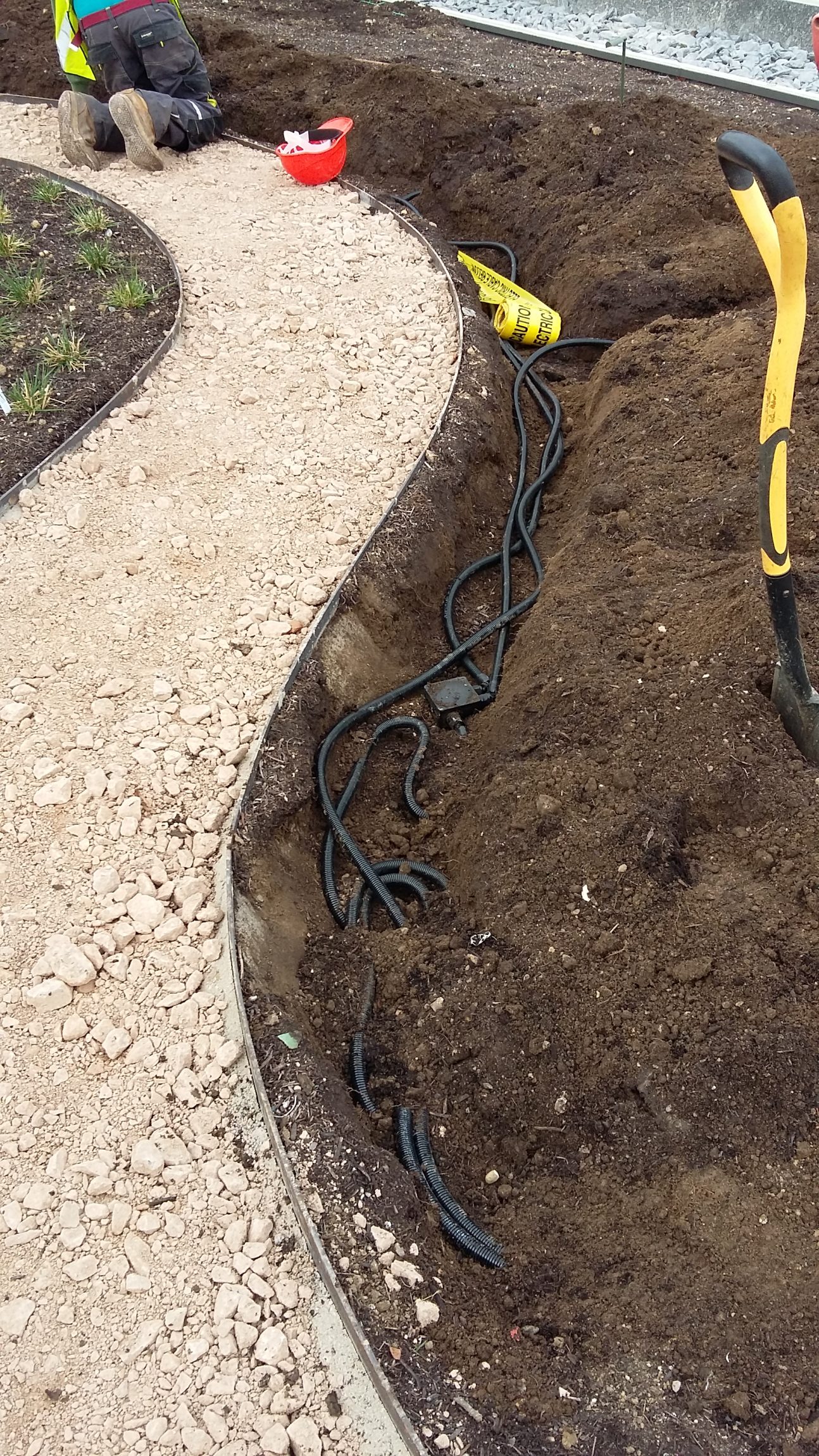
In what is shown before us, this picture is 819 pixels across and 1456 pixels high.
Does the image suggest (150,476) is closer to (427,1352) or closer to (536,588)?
(536,588)

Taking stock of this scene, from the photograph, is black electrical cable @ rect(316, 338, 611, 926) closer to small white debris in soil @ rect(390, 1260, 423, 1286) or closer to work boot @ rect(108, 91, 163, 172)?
small white debris in soil @ rect(390, 1260, 423, 1286)

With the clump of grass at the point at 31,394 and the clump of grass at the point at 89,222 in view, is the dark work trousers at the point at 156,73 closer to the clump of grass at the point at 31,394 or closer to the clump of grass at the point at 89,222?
the clump of grass at the point at 89,222

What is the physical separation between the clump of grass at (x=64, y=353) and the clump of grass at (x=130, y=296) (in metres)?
0.38

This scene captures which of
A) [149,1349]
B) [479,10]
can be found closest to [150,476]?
[149,1349]

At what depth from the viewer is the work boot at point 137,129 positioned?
6.02 m

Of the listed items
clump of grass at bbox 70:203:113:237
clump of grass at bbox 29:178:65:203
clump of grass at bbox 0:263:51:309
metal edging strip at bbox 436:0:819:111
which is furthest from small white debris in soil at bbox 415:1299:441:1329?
metal edging strip at bbox 436:0:819:111

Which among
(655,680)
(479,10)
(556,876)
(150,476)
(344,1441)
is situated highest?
(479,10)

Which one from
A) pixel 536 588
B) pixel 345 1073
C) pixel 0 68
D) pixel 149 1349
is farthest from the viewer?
pixel 0 68

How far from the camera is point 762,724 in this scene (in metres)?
2.73

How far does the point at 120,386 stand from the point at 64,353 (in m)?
0.38

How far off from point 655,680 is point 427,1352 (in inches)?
78.1

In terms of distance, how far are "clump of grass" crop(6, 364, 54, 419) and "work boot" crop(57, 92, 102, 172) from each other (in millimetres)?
2969

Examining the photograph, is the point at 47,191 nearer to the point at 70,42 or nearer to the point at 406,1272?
the point at 70,42

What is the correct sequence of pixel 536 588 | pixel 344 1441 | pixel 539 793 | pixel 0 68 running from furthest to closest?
pixel 0 68 < pixel 536 588 < pixel 539 793 < pixel 344 1441
